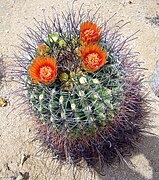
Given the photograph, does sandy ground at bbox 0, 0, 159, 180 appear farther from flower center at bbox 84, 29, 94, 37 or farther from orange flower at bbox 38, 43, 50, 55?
flower center at bbox 84, 29, 94, 37

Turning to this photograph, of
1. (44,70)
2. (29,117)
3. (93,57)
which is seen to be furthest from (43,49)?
(29,117)

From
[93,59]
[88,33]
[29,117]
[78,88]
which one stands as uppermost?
[88,33]

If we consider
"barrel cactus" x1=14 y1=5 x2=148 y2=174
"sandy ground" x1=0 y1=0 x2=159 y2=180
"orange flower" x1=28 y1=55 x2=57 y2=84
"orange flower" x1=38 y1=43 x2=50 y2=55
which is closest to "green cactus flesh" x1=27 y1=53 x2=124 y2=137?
"barrel cactus" x1=14 y1=5 x2=148 y2=174

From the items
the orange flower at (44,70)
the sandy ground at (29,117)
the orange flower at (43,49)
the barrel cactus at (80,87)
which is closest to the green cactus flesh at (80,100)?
the barrel cactus at (80,87)

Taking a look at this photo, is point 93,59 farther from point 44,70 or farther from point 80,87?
point 44,70

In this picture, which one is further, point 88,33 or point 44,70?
point 88,33

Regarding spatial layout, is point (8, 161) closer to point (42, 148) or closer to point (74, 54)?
point (42, 148)

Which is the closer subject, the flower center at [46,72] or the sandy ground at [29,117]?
the flower center at [46,72]

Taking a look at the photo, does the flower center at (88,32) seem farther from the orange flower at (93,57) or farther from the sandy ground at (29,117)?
the sandy ground at (29,117)
